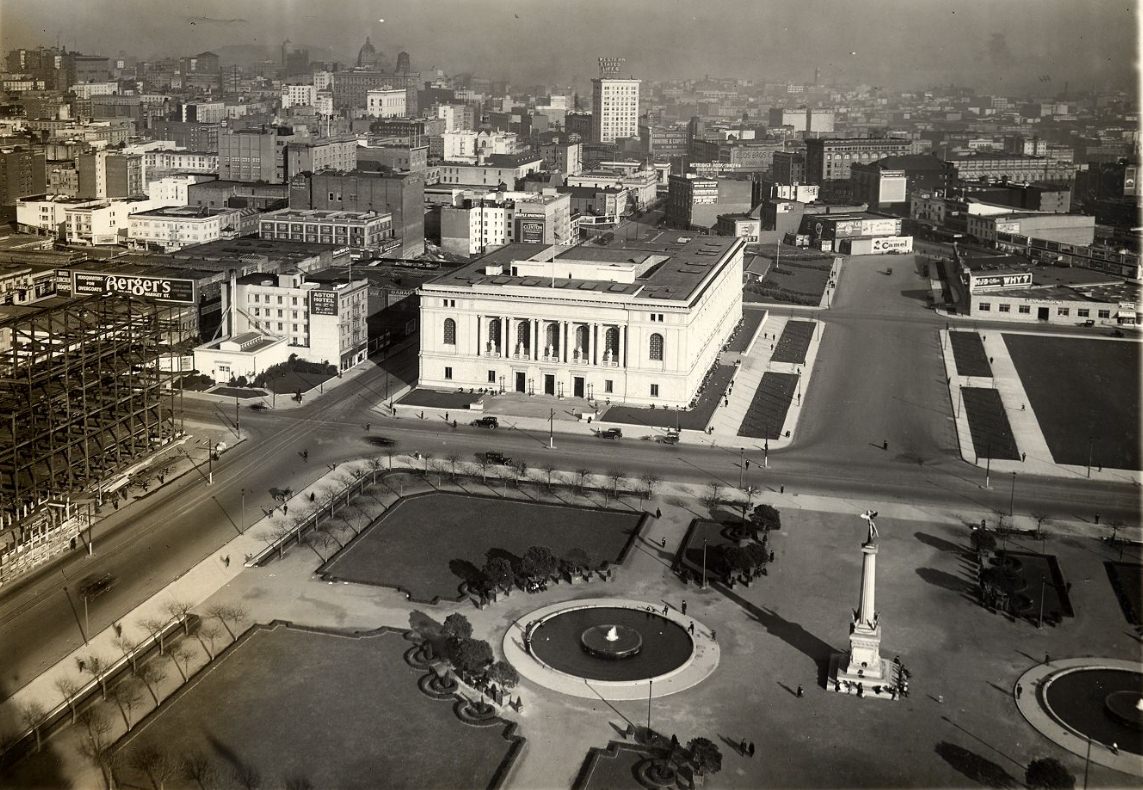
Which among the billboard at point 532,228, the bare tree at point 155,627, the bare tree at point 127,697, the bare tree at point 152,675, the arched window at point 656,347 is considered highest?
the billboard at point 532,228

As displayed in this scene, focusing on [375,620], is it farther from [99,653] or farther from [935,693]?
[935,693]

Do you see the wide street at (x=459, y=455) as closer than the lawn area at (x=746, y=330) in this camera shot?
Yes

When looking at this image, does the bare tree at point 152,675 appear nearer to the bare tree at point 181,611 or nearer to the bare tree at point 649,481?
the bare tree at point 181,611

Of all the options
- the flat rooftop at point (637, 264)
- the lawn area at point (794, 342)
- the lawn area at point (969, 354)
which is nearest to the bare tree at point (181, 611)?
the flat rooftop at point (637, 264)

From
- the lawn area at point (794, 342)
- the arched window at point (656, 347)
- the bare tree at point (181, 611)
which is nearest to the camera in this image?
the bare tree at point (181, 611)

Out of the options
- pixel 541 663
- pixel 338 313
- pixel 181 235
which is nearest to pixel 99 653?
pixel 541 663

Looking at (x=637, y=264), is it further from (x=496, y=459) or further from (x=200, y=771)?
(x=200, y=771)

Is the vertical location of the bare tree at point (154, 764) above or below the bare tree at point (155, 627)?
below
